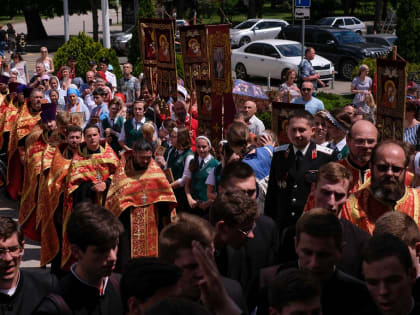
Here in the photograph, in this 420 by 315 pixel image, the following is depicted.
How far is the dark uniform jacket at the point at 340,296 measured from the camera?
12.6ft

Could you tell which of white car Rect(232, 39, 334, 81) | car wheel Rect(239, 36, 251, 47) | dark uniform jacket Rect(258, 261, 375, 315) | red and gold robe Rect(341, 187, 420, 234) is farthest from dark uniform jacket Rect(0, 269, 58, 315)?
car wheel Rect(239, 36, 251, 47)

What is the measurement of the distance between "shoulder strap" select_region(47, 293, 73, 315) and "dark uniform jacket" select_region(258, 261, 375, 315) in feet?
3.21

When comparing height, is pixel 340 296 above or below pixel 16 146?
above

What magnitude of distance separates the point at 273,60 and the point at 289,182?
59.5 ft

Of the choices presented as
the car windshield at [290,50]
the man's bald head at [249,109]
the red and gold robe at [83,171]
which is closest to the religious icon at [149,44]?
the man's bald head at [249,109]

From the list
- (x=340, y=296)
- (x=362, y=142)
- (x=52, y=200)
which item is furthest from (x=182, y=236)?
(x=52, y=200)

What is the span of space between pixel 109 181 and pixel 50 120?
81.8 inches

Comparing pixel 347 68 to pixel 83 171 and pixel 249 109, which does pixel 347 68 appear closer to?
pixel 249 109

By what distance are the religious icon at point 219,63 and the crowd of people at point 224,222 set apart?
587 millimetres

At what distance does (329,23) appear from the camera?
39594 millimetres

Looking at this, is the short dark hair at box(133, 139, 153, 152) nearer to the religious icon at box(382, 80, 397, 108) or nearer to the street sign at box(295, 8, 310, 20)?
the religious icon at box(382, 80, 397, 108)

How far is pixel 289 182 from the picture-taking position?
6.37 metres

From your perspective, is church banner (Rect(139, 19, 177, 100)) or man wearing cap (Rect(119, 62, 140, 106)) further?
man wearing cap (Rect(119, 62, 140, 106))

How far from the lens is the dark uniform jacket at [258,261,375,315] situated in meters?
3.84
